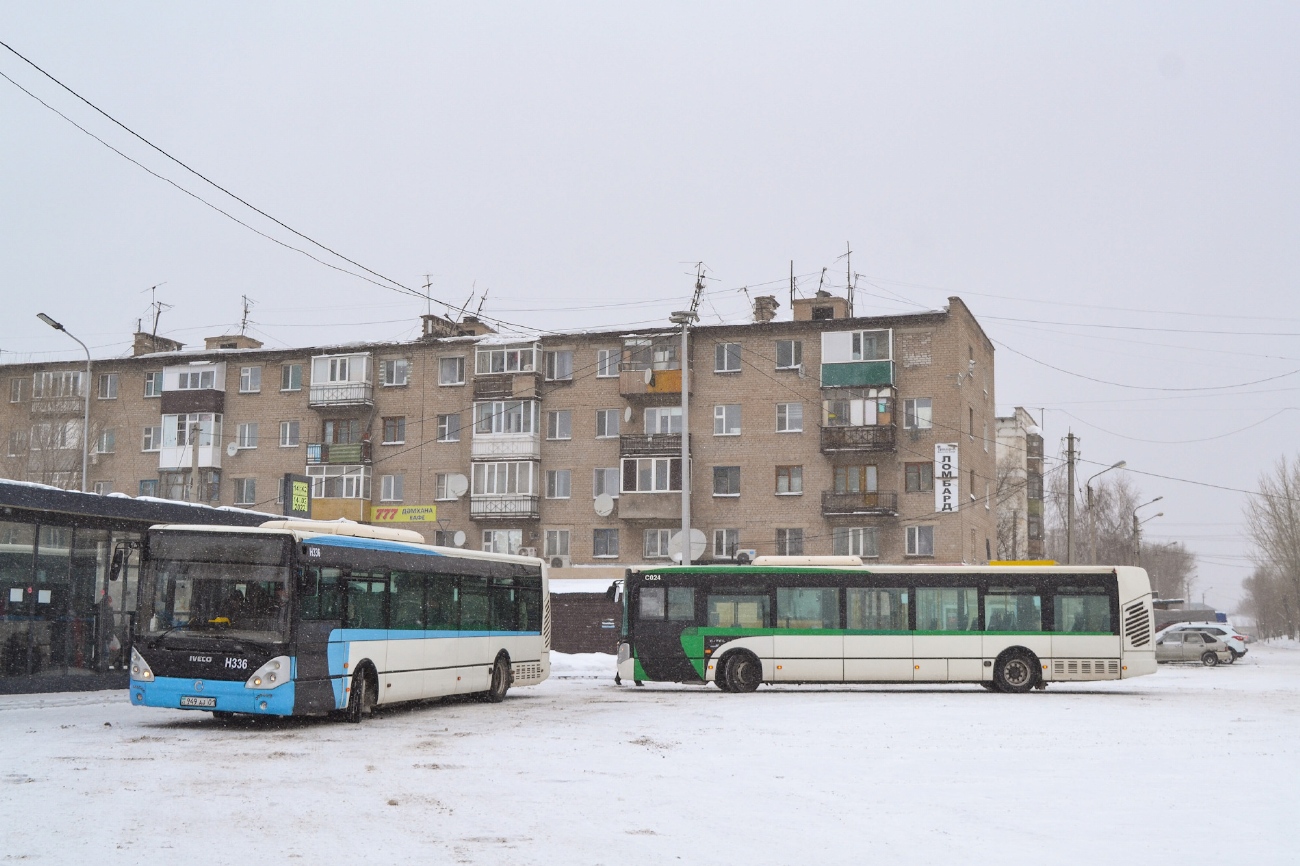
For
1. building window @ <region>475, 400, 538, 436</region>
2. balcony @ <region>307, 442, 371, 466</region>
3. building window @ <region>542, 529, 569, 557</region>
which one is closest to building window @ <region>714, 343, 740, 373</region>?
building window @ <region>475, 400, 538, 436</region>

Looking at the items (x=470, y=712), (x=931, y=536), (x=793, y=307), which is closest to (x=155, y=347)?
(x=793, y=307)

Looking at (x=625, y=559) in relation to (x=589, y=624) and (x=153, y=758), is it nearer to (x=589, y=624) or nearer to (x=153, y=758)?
(x=589, y=624)

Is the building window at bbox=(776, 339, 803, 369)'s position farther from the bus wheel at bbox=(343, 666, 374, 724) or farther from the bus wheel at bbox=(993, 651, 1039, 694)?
the bus wheel at bbox=(343, 666, 374, 724)

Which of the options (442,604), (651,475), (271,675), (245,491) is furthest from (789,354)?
(271,675)

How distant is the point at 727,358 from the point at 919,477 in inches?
379

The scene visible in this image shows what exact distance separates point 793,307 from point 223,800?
4981 centimetres

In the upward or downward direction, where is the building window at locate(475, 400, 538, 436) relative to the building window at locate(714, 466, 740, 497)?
upward

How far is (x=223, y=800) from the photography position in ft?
37.1

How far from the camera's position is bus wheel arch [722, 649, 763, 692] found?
28.4m

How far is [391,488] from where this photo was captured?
2463 inches

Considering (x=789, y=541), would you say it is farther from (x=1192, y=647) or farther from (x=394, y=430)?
(x=394, y=430)

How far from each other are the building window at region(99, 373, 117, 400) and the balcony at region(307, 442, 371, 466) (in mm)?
11524

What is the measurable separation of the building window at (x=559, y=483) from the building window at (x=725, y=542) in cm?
690

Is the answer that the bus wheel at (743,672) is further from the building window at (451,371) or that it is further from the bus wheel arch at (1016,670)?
the building window at (451,371)
